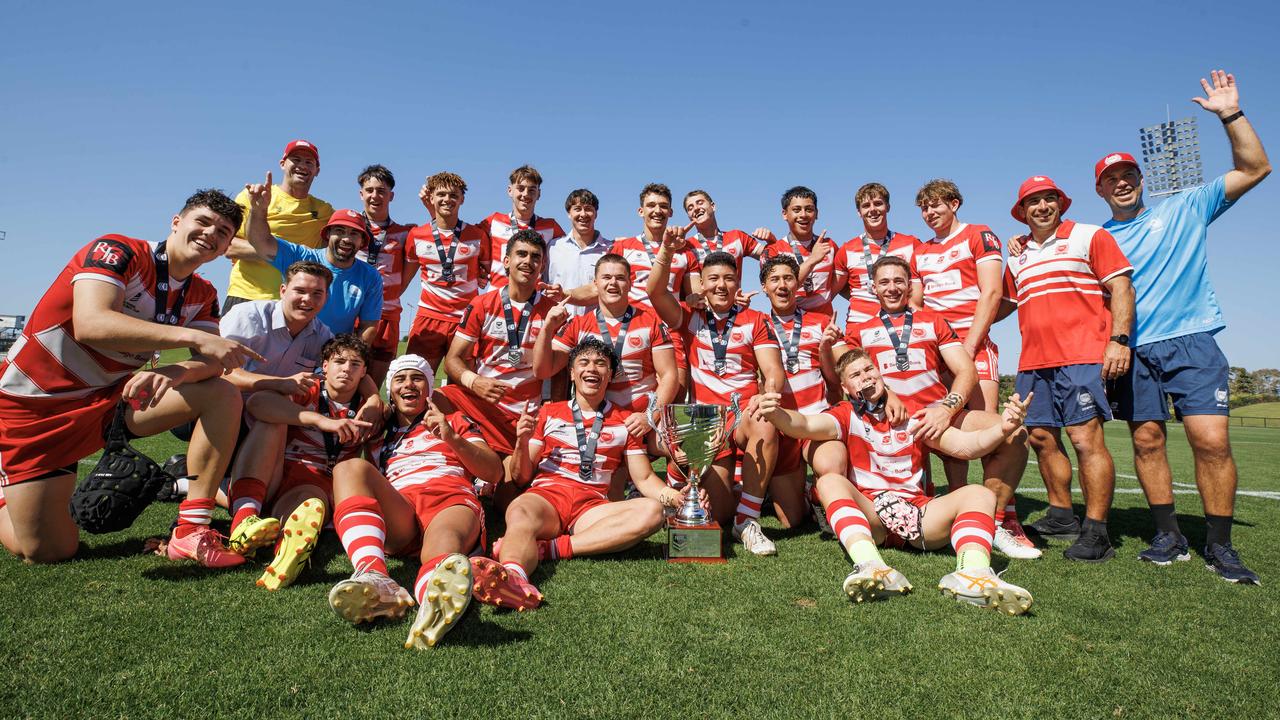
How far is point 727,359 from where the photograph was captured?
5277 millimetres

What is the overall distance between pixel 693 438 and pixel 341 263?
345 cm

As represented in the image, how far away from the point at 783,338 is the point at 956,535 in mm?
2127

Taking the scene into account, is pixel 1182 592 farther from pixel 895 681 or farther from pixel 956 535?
pixel 895 681

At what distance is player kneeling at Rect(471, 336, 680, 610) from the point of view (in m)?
3.96

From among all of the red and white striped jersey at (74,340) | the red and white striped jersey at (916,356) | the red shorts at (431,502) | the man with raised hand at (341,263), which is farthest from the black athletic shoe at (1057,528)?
the red and white striped jersey at (74,340)

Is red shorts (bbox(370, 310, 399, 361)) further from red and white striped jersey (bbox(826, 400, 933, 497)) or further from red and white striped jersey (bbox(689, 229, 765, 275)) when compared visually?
red and white striped jersey (bbox(826, 400, 933, 497))

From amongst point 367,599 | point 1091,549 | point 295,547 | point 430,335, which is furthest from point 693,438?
point 430,335

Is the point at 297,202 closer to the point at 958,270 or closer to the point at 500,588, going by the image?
the point at 500,588

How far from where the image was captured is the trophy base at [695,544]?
4.07 m

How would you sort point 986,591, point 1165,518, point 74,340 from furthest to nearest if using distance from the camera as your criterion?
point 1165,518, point 74,340, point 986,591

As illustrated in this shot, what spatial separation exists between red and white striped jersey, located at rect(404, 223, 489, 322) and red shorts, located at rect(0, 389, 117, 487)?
2865 millimetres

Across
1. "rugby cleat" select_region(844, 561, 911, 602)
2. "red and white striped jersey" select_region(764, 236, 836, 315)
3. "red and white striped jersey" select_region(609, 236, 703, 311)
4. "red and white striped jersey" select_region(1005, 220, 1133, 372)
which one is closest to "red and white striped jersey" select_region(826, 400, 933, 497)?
"rugby cleat" select_region(844, 561, 911, 602)

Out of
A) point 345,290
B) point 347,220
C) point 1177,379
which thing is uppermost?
point 347,220

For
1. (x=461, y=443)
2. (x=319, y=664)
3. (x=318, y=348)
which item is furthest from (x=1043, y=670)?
(x=318, y=348)
